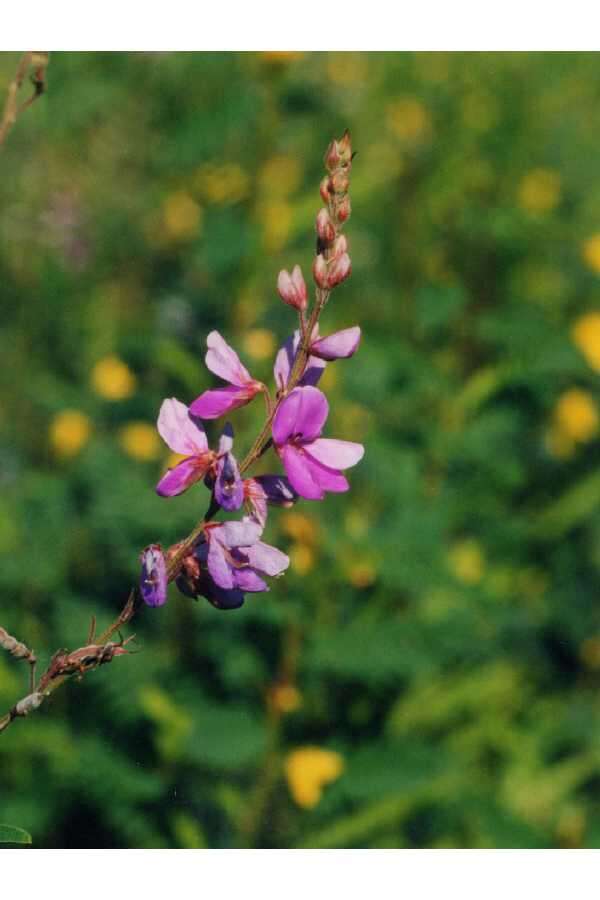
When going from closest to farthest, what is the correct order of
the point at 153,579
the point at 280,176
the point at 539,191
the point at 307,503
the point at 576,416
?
the point at 153,579, the point at 307,503, the point at 576,416, the point at 280,176, the point at 539,191

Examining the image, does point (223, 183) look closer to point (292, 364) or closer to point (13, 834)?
point (292, 364)

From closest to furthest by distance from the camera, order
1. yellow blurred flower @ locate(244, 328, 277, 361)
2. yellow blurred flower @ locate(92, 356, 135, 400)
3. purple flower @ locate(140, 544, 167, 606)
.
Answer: purple flower @ locate(140, 544, 167, 606), yellow blurred flower @ locate(244, 328, 277, 361), yellow blurred flower @ locate(92, 356, 135, 400)

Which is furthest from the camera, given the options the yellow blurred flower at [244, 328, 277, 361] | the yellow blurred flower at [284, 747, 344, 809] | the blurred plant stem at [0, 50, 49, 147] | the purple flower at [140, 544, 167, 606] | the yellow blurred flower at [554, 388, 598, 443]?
the yellow blurred flower at [554, 388, 598, 443]

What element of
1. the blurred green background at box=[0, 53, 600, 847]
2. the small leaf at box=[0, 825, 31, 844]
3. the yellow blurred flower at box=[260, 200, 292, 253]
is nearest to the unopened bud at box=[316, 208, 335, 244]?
the small leaf at box=[0, 825, 31, 844]

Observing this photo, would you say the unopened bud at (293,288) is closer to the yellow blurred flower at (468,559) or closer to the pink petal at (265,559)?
the pink petal at (265,559)

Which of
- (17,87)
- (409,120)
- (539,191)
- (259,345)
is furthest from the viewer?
(409,120)

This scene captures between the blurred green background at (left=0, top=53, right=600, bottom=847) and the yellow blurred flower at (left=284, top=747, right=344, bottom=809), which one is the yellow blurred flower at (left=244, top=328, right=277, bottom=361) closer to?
the blurred green background at (left=0, top=53, right=600, bottom=847)

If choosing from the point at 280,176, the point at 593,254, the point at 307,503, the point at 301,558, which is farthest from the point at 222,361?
the point at 280,176
